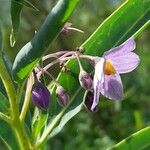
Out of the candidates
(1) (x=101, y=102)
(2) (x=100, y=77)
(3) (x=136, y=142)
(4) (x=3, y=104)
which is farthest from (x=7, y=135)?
(1) (x=101, y=102)

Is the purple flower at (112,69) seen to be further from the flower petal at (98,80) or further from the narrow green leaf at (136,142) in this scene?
the narrow green leaf at (136,142)

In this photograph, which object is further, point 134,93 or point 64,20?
point 134,93

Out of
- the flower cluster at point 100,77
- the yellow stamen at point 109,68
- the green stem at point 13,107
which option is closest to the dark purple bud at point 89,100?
the flower cluster at point 100,77

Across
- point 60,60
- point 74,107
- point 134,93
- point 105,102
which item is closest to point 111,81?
point 60,60

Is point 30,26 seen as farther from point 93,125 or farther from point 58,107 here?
point 58,107

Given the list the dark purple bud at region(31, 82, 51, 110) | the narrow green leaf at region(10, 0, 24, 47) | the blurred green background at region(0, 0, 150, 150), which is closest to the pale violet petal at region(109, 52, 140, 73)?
the dark purple bud at region(31, 82, 51, 110)

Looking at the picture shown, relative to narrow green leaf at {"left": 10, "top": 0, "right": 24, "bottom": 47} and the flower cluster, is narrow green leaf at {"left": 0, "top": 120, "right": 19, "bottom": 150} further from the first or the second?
narrow green leaf at {"left": 10, "top": 0, "right": 24, "bottom": 47}

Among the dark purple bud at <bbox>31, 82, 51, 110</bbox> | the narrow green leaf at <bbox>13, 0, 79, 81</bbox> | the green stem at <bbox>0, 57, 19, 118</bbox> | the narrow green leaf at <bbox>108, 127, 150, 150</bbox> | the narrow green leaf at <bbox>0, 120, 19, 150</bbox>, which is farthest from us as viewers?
the narrow green leaf at <bbox>0, 120, 19, 150</bbox>
